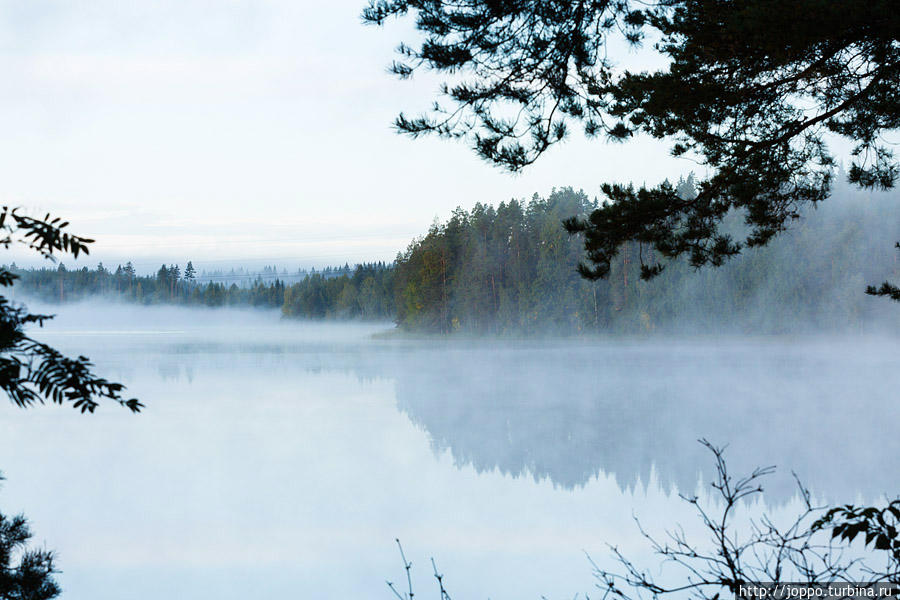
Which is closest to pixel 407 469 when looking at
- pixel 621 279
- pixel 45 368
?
pixel 45 368

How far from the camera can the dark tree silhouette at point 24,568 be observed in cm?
177

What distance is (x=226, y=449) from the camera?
49.1ft

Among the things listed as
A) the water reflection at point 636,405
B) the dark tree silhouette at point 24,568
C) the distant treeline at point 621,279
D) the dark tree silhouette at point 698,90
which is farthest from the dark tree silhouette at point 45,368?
the distant treeline at point 621,279

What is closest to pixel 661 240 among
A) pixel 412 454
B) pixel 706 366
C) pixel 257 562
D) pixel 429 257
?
pixel 257 562

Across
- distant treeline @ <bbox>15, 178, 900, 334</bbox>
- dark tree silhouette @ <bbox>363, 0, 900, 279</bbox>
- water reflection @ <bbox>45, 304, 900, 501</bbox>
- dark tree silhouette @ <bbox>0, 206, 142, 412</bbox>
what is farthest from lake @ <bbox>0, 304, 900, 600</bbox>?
distant treeline @ <bbox>15, 178, 900, 334</bbox>

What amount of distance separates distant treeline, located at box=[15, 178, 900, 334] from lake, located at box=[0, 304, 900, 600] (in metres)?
17.4

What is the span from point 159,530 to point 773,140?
26.7 feet

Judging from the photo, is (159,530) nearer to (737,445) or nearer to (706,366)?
(737,445)

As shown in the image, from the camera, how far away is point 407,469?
43.9 feet

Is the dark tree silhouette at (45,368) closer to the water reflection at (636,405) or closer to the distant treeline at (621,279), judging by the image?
the water reflection at (636,405)

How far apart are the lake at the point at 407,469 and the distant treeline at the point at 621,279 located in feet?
57.1

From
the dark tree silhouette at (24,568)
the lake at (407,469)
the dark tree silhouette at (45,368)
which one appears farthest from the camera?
the lake at (407,469)

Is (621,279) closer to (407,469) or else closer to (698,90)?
(407,469)

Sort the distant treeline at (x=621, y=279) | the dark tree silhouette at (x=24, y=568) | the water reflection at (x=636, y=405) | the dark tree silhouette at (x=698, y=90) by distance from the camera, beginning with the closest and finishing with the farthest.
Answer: the dark tree silhouette at (x=24, y=568), the dark tree silhouette at (x=698, y=90), the water reflection at (x=636, y=405), the distant treeline at (x=621, y=279)
